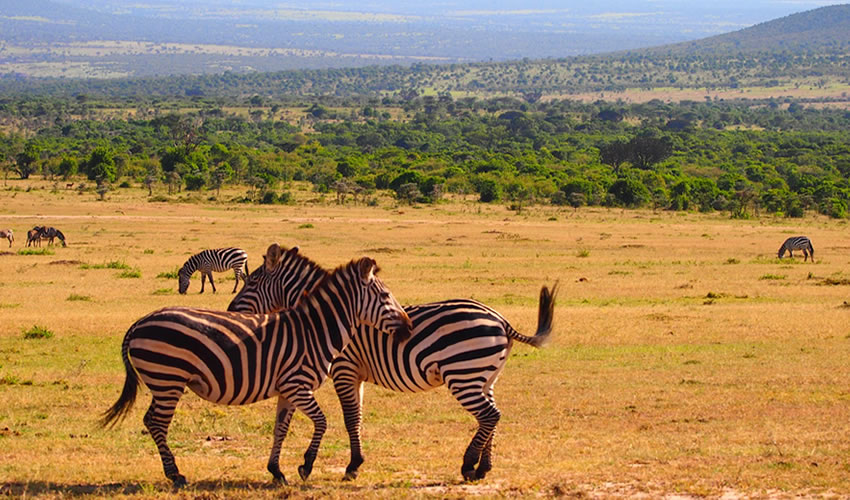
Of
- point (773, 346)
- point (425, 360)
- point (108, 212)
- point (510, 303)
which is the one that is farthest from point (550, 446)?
point (108, 212)

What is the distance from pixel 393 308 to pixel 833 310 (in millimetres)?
13936

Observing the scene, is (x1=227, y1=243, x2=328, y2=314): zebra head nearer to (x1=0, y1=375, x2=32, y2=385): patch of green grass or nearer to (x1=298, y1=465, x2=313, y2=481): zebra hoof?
(x1=298, y1=465, x2=313, y2=481): zebra hoof

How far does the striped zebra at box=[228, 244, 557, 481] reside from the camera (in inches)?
323

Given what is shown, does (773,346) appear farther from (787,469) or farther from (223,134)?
(223,134)

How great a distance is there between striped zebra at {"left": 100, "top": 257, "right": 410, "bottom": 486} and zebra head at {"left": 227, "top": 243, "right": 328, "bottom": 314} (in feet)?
3.54

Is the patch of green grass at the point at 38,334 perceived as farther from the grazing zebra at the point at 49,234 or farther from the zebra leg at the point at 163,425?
the grazing zebra at the point at 49,234

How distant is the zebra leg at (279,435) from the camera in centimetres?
795

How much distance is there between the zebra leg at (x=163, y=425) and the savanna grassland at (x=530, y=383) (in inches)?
5.9

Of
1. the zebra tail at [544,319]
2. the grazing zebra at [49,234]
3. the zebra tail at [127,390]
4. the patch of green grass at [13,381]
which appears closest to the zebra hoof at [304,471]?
the zebra tail at [127,390]

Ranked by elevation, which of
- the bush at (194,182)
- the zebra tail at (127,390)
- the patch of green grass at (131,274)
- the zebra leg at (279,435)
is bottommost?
the bush at (194,182)

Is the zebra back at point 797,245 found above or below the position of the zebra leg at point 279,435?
below

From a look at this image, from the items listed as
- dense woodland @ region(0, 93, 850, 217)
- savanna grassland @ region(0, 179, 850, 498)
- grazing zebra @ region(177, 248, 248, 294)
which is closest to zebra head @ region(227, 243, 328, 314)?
savanna grassland @ region(0, 179, 850, 498)

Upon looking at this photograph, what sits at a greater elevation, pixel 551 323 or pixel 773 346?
pixel 551 323

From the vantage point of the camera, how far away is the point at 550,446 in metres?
9.44
